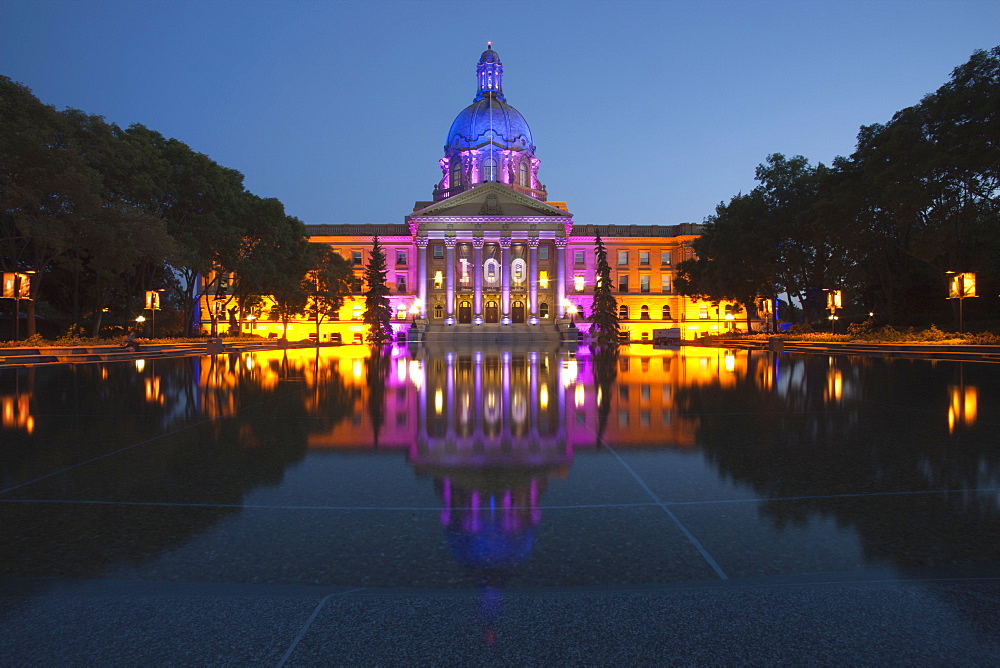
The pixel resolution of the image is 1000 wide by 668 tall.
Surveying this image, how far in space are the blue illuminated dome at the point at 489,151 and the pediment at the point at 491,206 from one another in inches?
434

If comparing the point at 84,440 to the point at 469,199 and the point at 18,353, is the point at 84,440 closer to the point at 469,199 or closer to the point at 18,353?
the point at 18,353

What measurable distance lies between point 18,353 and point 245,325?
55.7 m

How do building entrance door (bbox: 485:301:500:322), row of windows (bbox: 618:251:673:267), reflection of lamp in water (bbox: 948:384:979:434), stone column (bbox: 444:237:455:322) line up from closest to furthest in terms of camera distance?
reflection of lamp in water (bbox: 948:384:979:434), stone column (bbox: 444:237:455:322), building entrance door (bbox: 485:301:500:322), row of windows (bbox: 618:251:673:267)

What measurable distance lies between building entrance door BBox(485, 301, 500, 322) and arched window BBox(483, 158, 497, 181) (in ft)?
66.9

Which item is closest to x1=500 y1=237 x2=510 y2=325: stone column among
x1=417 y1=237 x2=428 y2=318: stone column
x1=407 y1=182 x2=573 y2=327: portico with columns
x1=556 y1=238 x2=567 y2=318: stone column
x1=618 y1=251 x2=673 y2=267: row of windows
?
x1=407 y1=182 x2=573 y2=327: portico with columns

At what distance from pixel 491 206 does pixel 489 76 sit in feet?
109

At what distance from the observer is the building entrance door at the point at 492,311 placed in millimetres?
79537

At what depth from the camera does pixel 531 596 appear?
283 centimetres

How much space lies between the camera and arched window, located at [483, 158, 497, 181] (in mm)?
89125

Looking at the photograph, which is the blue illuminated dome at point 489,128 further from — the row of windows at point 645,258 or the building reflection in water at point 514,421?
the building reflection in water at point 514,421

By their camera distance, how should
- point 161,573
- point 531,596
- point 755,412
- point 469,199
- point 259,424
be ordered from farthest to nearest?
point 469,199 < point 755,412 < point 259,424 < point 161,573 < point 531,596

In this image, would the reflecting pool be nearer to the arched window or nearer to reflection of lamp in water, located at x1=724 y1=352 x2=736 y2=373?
reflection of lamp in water, located at x1=724 y1=352 x2=736 y2=373

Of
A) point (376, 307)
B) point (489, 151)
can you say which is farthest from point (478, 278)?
point (489, 151)

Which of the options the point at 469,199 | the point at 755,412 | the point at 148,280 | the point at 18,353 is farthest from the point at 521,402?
the point at 469,199
